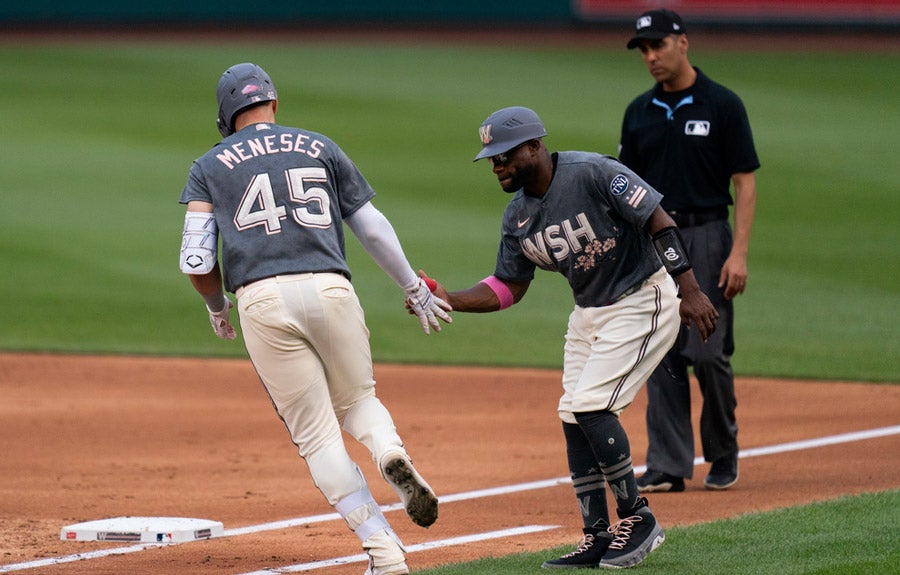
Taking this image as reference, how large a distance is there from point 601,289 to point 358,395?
1.17 metres

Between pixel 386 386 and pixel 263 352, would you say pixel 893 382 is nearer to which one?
pixel 386 386

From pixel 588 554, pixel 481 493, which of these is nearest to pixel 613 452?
pixel 588 554

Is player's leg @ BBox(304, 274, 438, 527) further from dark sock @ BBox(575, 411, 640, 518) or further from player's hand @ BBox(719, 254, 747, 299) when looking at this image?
player's hand @ BBox(719, 254, 747, 299)

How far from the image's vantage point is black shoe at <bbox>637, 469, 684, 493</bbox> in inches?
324

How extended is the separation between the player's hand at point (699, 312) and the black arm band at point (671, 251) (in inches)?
4.6

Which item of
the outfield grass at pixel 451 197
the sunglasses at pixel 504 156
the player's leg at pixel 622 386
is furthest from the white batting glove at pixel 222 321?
the player's leg at pixel 622 386

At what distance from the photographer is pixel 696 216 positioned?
8320 millimetres

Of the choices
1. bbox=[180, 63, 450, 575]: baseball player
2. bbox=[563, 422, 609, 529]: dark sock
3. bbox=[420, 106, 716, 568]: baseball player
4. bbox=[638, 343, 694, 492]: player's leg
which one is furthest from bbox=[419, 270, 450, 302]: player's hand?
bbox=[638, 343, 694, 492]: player's leg

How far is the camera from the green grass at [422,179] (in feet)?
46.4

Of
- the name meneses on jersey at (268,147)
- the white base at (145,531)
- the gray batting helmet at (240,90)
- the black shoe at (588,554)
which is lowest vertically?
the black shoe at (588,554)

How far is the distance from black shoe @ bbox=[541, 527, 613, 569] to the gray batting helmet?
2.27 metres

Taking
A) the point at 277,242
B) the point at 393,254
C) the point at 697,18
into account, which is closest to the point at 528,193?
the point at 393,254

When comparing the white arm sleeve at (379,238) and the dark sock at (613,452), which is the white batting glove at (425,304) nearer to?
the white arm sleeve at (379,238)

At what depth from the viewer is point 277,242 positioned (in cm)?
593
